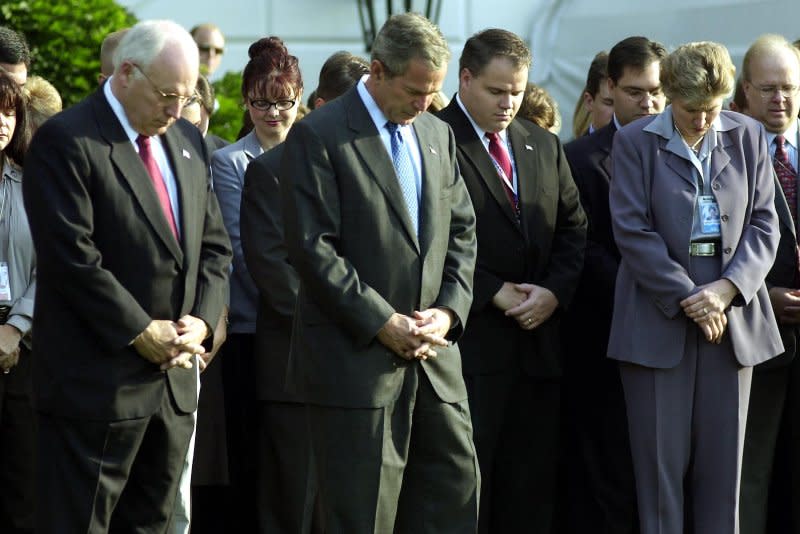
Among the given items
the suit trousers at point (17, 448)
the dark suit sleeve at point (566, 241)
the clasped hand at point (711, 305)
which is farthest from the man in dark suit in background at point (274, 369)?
the clasped hand at point (711, 305)

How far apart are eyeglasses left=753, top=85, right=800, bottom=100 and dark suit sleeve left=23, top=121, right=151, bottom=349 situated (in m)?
3.06

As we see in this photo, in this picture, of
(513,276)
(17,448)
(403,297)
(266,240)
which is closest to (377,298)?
(403,297)

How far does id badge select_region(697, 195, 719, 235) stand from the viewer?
593 centimetres

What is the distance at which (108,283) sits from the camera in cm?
492

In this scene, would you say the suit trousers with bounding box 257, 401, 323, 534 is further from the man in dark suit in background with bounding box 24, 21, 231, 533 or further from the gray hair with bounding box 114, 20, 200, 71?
the gray hair with bounding box 114, 20, 200, 71

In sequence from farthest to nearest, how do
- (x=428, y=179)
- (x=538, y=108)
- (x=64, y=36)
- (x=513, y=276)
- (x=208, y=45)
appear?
(x=208, y=45), (x=64, y=36), (x=538, y=108), (x=513, y=276), (x=428, y=179)

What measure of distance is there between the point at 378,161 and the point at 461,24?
297 inches

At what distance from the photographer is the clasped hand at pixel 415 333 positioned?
504 centimetres

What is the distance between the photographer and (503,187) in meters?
6.17

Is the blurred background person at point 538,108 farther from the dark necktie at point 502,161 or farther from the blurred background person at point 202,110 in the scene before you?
the blurred background person at point 202,110

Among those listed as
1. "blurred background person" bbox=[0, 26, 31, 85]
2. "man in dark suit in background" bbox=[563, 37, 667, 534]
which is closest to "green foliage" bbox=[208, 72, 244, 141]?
"blurred background person" bbox=[0, 26, 31, 85]

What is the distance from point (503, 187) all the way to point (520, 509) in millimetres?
1354

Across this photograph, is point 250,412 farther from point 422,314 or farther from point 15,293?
point 422,314

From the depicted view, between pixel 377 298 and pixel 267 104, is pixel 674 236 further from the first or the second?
pixel 267 104
